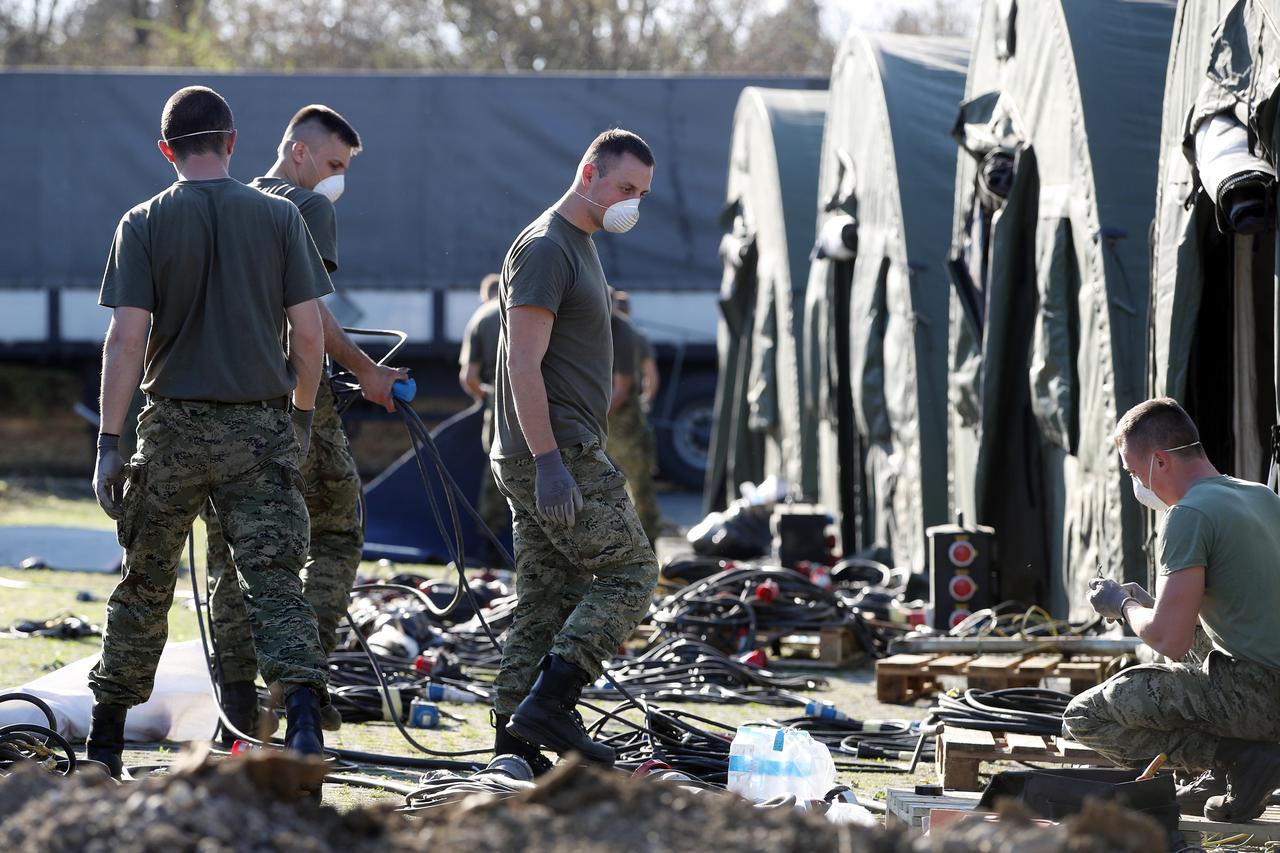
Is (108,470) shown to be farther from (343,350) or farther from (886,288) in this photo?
(886,288)

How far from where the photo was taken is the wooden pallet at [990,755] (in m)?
5.34

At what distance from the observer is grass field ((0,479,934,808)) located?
5.60m

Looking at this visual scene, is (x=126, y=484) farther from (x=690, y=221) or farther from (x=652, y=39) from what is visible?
(x=652, y=39)

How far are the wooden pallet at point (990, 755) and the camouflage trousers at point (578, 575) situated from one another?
1152 mm

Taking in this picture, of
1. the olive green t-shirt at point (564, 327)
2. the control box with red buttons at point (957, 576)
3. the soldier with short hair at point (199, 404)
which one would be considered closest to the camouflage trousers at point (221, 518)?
the soldier with short hair at point (199, 404)

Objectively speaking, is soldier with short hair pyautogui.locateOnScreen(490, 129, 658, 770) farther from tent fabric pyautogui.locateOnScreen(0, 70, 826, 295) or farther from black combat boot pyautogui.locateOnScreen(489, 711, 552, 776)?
tent fabric pyautogui.locateOnScreen(0, 70, 826, 295)

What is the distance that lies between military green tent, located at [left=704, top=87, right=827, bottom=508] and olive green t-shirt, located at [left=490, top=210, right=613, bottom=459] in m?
8.81

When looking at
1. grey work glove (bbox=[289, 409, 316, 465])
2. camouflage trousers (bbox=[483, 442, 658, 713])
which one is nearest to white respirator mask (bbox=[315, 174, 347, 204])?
grey work glove (bbox=[289, 409, 316, 465])

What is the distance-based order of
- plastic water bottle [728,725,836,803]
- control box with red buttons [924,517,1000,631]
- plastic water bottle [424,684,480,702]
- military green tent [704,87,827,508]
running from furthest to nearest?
military green tent [704,87,827,508] → control box with red buttons [924,517,1000,631] → plastic water bottle [424,684,480,702] → plastic water bottle [728,725,836,803]

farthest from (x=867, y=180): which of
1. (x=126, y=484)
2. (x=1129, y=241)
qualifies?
(x=126, y=484)

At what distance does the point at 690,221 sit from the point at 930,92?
6798 millimetres

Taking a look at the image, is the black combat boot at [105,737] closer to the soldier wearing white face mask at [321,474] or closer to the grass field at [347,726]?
the grass field at [347,726]

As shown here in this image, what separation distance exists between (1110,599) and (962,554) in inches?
150

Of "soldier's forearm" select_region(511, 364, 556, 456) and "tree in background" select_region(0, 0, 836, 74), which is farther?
"tree in background" select_region(0, 0, 836, 74)
